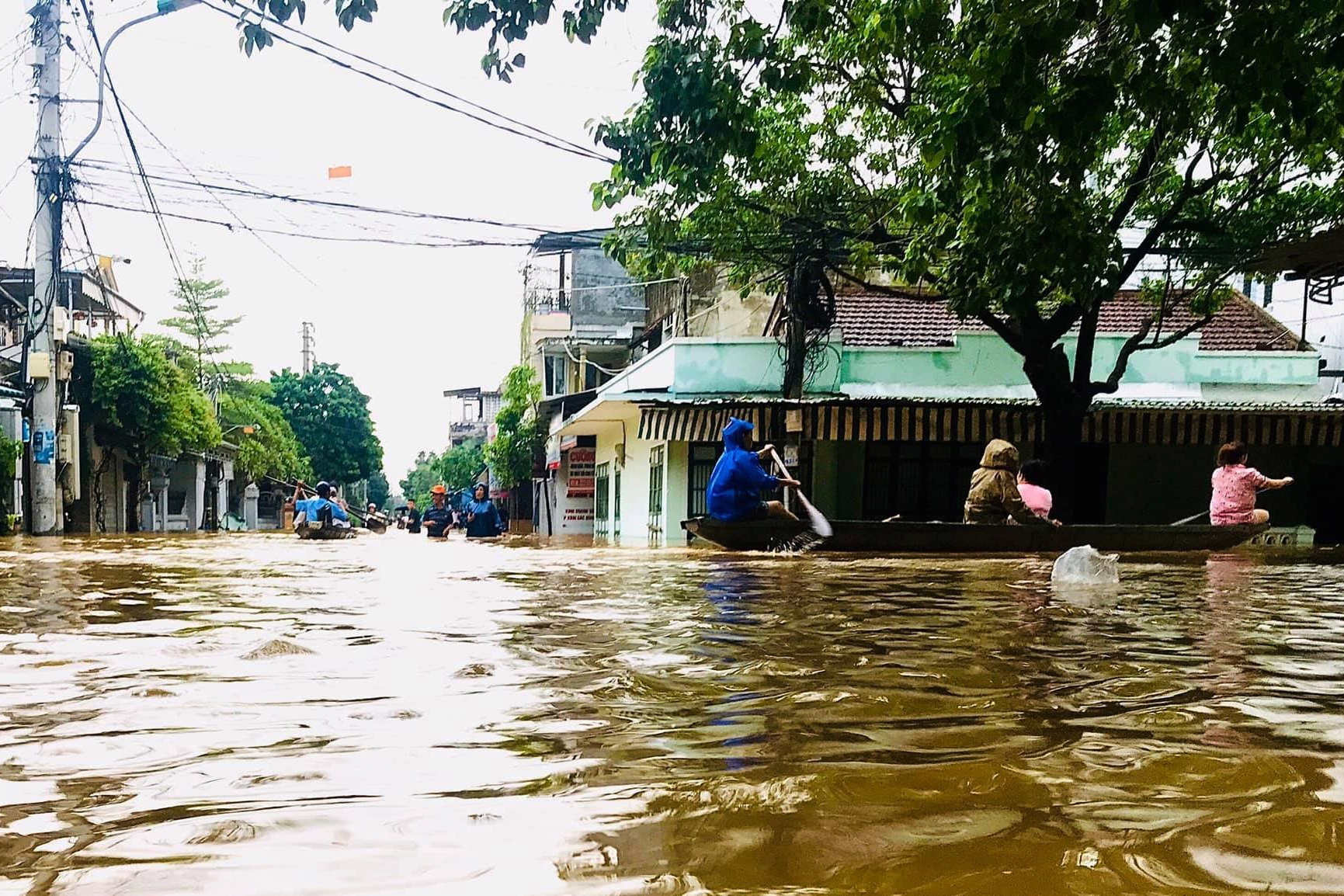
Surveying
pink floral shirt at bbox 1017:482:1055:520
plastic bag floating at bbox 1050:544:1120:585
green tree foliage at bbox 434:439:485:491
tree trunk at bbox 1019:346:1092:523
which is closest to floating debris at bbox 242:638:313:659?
plastic bag floating at bbox 1050:544:1120:585

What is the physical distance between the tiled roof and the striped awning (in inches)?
110

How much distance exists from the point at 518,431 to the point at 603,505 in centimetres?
743

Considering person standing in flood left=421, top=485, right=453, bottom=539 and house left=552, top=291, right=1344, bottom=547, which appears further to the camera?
person standing in flood left=421, top=485, right=453, bottom=539

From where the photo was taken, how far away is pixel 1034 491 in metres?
12.2

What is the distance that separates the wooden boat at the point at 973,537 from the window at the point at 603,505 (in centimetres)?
1547

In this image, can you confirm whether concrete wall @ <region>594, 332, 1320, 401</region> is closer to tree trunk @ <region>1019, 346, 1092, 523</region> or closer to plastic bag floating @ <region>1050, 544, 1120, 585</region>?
tree trunk @ <region>1019, 346, 1092, 523</region>

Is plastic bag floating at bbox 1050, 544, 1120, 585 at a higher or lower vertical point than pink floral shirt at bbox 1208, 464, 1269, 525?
lower

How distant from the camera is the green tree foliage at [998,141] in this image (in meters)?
4.79

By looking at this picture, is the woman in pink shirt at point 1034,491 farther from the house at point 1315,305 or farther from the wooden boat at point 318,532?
the wooden boat at point 318,532

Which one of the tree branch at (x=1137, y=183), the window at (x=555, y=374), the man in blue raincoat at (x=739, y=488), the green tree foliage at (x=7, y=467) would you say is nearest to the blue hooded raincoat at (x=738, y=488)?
the man in blue raincoat at (x=739, y=488)

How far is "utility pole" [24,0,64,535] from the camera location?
677 inches

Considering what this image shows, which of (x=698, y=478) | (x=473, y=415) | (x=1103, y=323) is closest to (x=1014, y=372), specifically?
(x=1103, y=323)

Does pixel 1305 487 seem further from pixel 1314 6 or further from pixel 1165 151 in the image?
pixel 1314 6

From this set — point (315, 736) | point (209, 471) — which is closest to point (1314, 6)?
point (315, 736)
